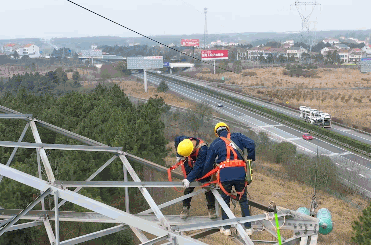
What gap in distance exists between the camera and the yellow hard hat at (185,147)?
6605 mm

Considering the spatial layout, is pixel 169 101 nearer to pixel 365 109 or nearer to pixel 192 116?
pixel 192 116

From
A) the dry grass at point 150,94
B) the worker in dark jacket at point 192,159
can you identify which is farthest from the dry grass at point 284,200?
the dry grass at point 150,94

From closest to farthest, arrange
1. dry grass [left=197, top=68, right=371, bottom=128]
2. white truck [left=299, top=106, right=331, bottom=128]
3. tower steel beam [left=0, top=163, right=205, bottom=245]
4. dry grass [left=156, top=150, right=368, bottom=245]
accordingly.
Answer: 1. tower steel beam [left=0, top=163, right=205, bottom=245]
2. dry grass [left=156, top=150, right=368, bottom=245]
3. white truck [left=299, top=106, right=331, bottom=128]
4. dry grass [left=197, top=68, right=371, bottom=128]

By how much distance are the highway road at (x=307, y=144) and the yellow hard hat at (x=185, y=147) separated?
72.8 ft

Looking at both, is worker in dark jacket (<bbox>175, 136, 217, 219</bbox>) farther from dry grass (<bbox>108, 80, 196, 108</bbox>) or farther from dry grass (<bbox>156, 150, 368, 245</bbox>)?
dry grass (<bbox>108, 80, 196, 108</bbox>)

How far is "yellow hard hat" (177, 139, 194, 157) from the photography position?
6.61 meters

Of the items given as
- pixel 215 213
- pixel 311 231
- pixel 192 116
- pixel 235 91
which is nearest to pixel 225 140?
pixel 215 213

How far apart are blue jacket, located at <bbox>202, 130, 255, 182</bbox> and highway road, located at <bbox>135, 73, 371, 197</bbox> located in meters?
21.6

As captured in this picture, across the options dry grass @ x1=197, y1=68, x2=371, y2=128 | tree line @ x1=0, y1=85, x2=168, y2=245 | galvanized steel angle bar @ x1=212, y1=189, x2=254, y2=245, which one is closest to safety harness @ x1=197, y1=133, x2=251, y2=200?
galvanized steel angle bar @ x1=212, y1=189, x2=254, y2=245

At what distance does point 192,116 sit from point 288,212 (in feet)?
104

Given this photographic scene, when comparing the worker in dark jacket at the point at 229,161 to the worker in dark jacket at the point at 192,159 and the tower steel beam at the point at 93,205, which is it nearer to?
the worker in dark jacket at the point at 192,159

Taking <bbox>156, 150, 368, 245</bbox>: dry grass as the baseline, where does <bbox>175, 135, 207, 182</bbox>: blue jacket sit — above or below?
above

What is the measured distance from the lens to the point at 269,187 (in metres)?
25.3

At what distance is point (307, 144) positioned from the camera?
37500mm
